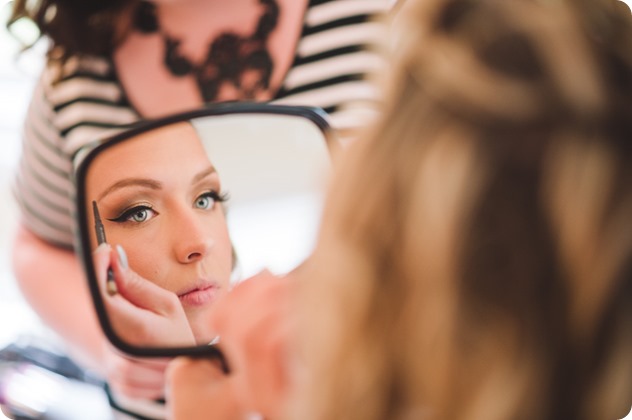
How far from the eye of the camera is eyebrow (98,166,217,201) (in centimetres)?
39

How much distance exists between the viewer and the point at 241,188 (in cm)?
39

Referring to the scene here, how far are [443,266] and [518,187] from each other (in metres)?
0.04

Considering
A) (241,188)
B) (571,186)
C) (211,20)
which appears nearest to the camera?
(571,186)

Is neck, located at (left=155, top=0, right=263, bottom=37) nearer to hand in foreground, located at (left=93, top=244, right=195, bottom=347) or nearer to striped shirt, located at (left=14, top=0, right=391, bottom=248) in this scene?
striped shirt, located at (left=14, top=0, right=391, bottom=248)

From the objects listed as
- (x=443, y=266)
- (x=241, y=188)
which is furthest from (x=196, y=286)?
(x=443, y=266)

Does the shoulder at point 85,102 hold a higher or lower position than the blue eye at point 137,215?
higher

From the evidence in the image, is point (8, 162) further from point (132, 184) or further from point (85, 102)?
point (132, 184)

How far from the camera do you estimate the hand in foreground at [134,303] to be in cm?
40

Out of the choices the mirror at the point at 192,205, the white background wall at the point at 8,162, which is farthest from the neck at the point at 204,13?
the white background wall at the point at 8,162

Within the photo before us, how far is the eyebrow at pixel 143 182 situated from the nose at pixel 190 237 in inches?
0.8

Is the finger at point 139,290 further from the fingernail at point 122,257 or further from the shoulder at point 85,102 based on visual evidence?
the shoulder at point 85,102

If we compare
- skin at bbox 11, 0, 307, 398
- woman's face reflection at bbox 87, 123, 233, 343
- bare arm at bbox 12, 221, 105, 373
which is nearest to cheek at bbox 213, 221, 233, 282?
woman's face reflection at bbox 87, 123, 233, 343

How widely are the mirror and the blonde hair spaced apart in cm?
12

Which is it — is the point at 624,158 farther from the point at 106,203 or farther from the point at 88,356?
the point at 88,356
